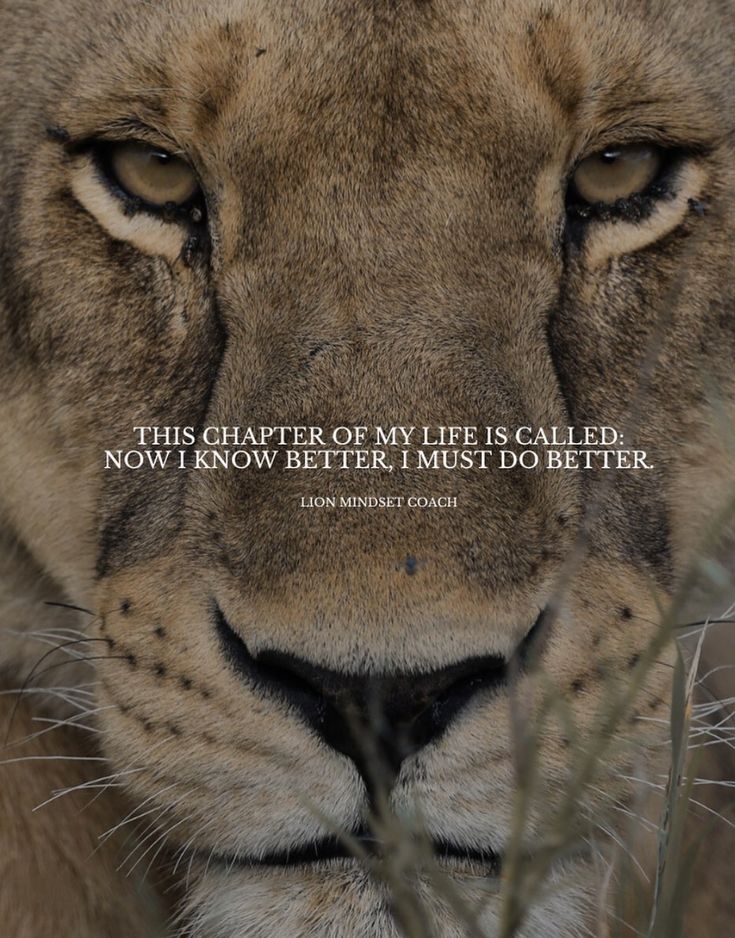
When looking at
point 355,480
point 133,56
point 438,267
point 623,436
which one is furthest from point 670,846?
point 133,56

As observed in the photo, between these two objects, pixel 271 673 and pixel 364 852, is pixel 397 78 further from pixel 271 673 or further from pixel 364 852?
pixel 364 852

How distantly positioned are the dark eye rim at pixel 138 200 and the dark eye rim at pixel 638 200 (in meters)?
0.49

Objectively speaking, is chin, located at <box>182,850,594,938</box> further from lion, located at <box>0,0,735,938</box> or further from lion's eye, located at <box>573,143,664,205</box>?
lion's eye, located at <box>573,143,664,205</box>

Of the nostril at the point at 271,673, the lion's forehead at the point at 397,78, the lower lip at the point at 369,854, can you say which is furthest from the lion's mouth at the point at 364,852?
the lion's forehead at the point at 397,78

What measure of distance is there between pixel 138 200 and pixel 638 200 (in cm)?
68

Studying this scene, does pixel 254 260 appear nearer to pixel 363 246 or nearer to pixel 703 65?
pixel 363 246

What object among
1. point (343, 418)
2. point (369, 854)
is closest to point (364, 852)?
point (369, 854)

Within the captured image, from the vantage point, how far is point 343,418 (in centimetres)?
165

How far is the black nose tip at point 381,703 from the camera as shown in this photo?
4.60ft

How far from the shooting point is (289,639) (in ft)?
4.77

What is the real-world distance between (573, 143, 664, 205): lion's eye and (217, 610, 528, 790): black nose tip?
0.71 metres

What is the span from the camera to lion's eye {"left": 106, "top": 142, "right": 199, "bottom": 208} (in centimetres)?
189

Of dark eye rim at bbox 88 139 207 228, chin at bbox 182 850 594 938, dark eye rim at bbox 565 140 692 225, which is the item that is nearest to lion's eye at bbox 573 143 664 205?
dark eye rim at bbox 565 140 692 225

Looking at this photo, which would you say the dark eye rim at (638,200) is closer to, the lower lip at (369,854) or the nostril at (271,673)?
the nostril at (271,673)
